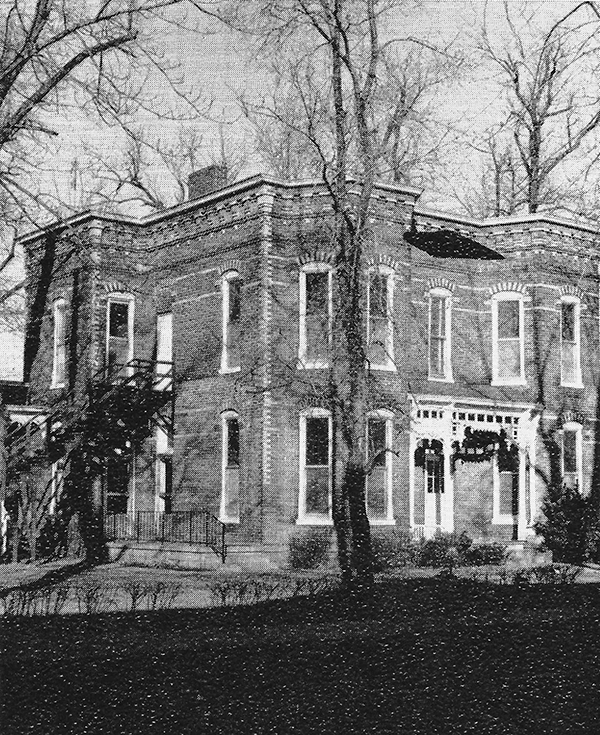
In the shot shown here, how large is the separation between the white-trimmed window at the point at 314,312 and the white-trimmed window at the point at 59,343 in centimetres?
793

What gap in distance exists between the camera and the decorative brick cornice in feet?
85.5

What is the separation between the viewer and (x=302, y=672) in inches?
352

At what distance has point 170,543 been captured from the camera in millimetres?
23781

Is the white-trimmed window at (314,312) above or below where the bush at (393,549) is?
above

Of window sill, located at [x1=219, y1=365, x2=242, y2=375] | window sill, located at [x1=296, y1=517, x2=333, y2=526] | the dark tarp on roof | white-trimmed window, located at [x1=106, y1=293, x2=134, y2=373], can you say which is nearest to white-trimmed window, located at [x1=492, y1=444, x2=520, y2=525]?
the dark tarp on roof

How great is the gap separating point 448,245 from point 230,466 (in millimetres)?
8178

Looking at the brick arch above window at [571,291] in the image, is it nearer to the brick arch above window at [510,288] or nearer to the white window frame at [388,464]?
the brick arch above window at [510,288]

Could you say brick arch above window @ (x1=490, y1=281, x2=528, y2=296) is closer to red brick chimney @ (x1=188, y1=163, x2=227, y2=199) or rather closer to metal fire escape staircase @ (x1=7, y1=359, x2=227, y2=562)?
red brick chimney @ (x1=188, y1=163, x2=227, y2=199)

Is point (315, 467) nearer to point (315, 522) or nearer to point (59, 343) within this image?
point (315, 522)

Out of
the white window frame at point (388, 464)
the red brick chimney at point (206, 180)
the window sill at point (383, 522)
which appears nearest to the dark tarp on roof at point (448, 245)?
the white window frame at point (388, 464)

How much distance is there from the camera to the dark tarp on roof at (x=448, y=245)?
84.5 ft

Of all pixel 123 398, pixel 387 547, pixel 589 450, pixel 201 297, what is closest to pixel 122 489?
pixel 123 398

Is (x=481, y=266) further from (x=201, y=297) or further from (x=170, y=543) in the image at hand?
(x=170, y=543)

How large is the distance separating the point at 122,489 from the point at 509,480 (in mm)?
10116
